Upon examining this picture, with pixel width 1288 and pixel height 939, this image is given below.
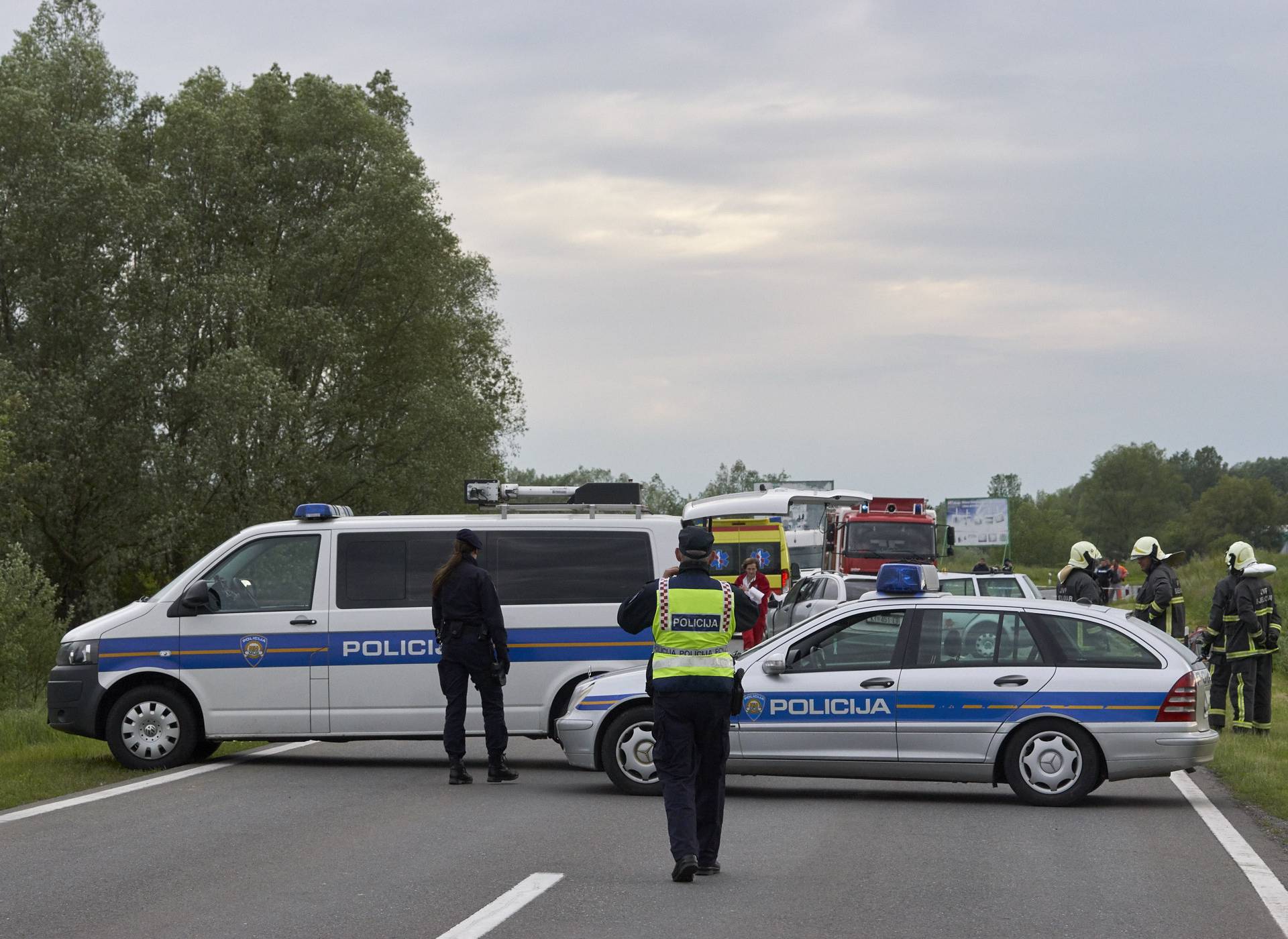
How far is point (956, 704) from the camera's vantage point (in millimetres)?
11086

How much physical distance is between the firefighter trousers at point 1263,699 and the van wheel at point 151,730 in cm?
1006

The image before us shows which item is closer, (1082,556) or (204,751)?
(204,751)

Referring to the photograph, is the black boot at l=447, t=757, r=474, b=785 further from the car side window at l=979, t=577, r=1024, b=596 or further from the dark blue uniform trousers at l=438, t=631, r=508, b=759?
the car side window at l=979, t=577, r=1024, b=596

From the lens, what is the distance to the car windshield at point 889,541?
34.4 m

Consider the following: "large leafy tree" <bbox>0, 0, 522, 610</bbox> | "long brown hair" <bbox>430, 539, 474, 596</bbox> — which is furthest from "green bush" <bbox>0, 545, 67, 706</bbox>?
→ "long brown hair" <bbox>430, 539, 474, 596</bbox>

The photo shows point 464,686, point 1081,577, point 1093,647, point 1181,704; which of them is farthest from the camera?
point 1081,577

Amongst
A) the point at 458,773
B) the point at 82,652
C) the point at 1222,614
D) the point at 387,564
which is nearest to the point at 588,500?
the point at 387,564

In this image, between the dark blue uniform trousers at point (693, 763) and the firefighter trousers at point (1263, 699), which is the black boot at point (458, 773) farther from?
the firefighter trousers at point (1263, 699)

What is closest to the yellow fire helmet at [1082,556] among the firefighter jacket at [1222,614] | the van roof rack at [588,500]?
the firefighter jacket at [1222,614]

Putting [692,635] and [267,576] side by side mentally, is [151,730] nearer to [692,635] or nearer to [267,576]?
[267,576]

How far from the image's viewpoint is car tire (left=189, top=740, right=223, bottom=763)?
13.4 metres

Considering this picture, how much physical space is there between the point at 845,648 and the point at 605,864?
3.38 m

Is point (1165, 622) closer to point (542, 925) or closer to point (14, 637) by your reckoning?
point (542, 925)

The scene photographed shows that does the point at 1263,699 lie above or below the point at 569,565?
below
